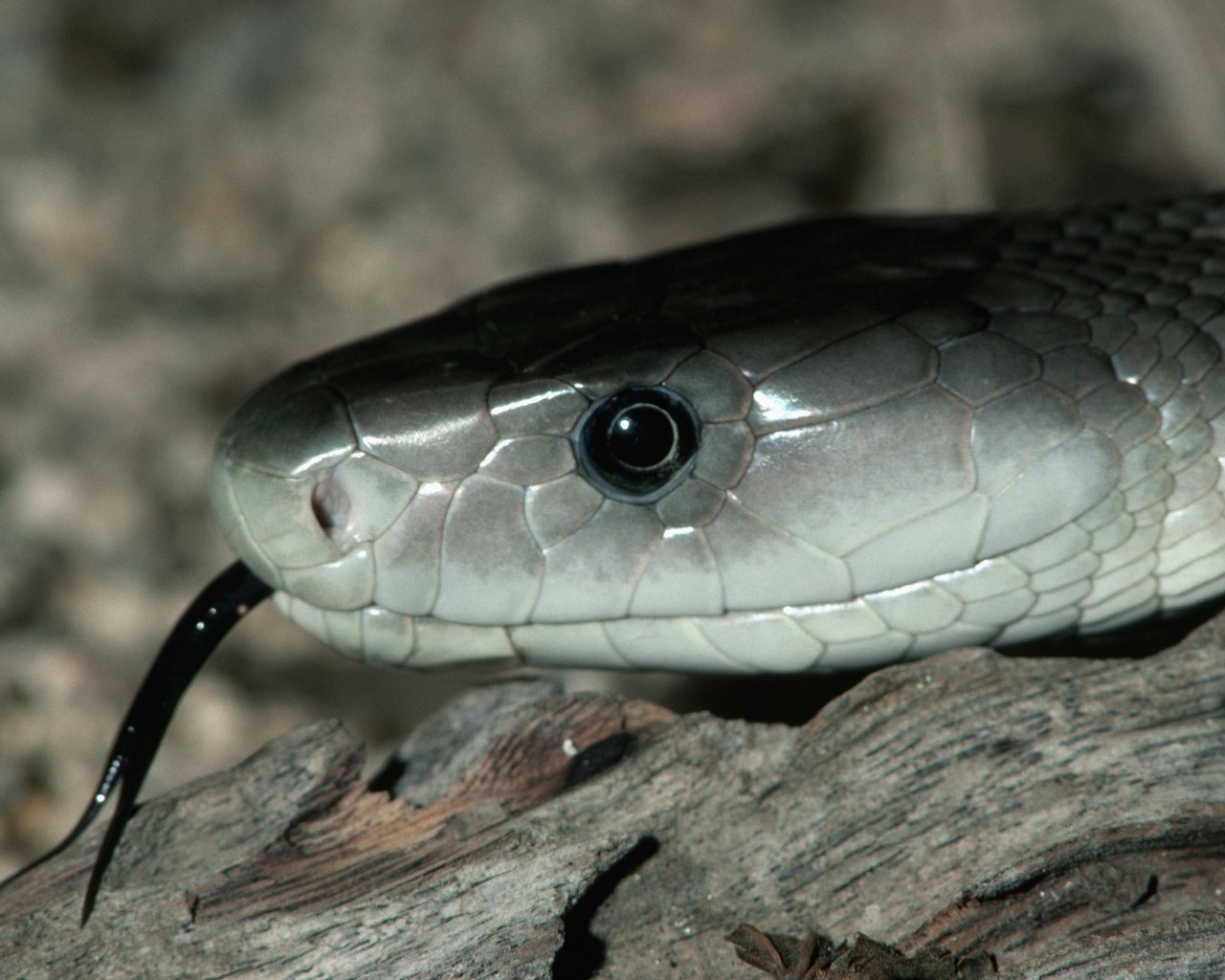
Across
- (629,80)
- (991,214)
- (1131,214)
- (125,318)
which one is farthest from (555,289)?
(629,80)

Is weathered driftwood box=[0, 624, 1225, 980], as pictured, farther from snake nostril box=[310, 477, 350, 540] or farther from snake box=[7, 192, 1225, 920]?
snake nostril box=[310, 477, 350, 540]

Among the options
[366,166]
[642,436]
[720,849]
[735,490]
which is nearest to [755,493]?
[735,490]

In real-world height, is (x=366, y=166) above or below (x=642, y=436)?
above

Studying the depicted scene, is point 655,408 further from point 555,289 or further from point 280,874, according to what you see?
point 280,874

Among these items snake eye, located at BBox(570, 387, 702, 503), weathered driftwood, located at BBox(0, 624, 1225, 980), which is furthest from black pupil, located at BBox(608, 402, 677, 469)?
weathered driftwood, located at BBox(0, 624, 1225, 980)

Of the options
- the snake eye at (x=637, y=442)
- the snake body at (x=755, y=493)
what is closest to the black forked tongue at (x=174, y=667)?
the snake body at (x=755, y=493)

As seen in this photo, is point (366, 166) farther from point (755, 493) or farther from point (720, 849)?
point (720, 849)
